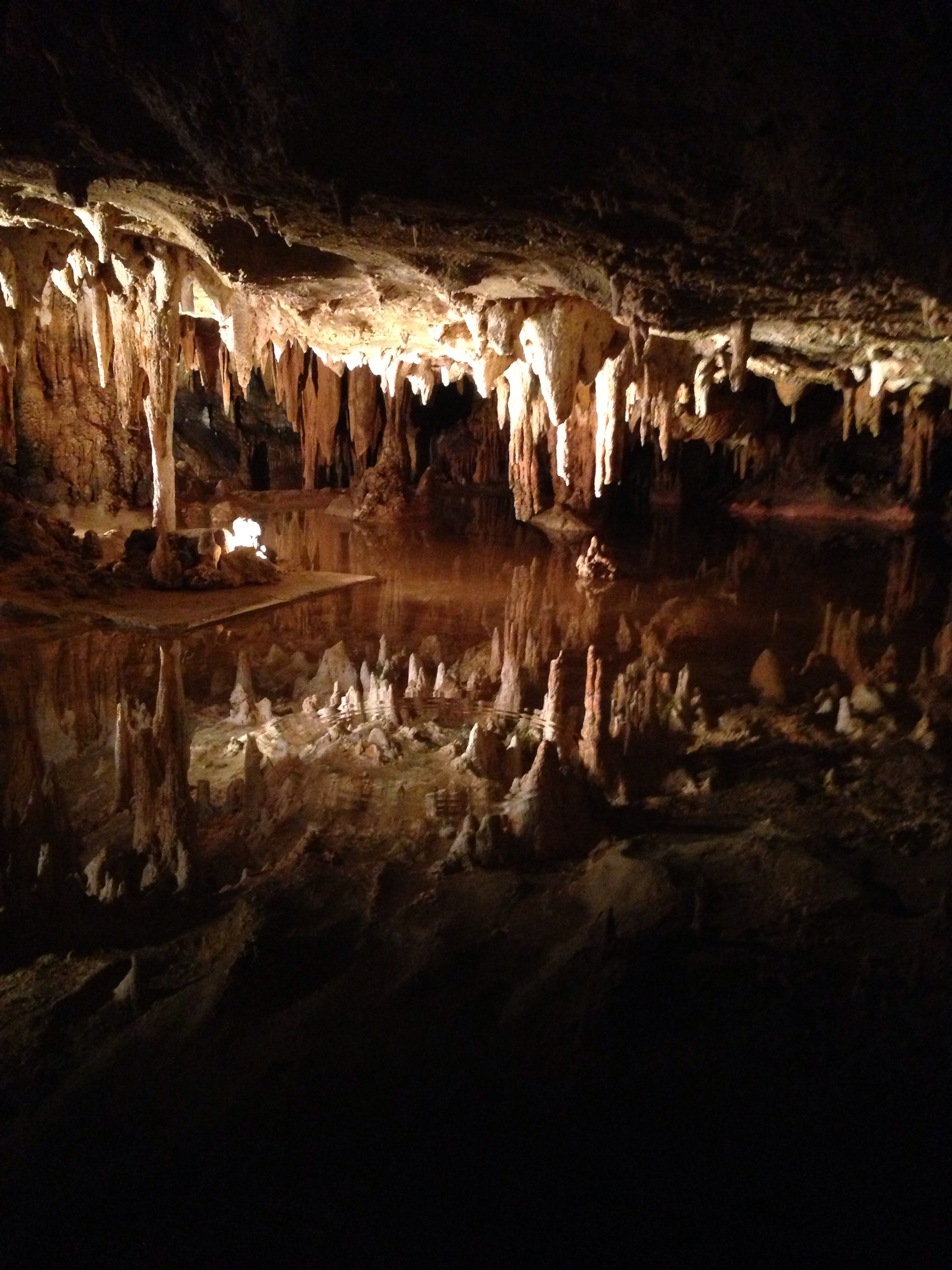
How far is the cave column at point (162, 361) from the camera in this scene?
659 centimetres

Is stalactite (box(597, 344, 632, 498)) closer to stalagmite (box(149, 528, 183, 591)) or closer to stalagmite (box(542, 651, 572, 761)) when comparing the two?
stalagmite (box(542, 651, 572, 761))

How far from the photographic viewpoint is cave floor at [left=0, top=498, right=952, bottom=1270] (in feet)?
4.67

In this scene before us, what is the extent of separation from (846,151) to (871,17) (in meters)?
0.67

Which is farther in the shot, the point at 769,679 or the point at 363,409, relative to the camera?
the point at 363,409

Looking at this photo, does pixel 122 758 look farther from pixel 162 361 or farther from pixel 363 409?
pixel 363 409

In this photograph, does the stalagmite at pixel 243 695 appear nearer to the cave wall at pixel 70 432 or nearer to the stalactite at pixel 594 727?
the stalactite at pixel 594 727

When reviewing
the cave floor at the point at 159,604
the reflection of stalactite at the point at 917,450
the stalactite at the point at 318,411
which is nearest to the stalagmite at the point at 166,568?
the cave floor at the point at 159,604

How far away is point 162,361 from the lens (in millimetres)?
7203

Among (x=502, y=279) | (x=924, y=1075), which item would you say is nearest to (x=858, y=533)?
(x=502, y=279)

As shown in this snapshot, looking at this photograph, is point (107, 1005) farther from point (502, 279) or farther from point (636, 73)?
point (502, 279)

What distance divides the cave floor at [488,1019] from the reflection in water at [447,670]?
0.22 ft

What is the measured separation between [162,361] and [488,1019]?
690 centimetres

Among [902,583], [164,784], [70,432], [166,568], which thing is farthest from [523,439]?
[164,784]

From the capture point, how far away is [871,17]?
2.27 meters
